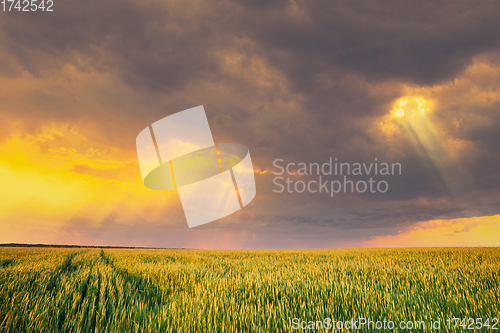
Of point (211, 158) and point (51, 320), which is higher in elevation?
point (211, 158)

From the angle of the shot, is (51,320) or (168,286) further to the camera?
(168,286)

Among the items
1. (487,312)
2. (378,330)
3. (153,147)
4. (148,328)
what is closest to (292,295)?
(378,330)

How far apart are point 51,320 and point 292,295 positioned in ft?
10.6

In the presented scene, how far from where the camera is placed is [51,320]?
2777 mm

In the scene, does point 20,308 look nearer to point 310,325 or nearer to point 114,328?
point 114,328

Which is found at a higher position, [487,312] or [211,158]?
[211,158]

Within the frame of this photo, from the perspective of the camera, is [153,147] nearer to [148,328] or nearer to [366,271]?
[148,328]

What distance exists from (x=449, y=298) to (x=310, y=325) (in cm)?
253

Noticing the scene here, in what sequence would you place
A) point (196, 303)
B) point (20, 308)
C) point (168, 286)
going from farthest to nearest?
point (168, 286)
point (196, 303)
point (20, 308)

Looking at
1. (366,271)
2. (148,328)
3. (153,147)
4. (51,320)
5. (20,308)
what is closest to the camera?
(148,328)

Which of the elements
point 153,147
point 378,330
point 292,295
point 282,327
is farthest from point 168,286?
point 153,147

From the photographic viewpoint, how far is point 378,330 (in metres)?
2.63

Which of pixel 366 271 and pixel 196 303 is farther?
pixel 366 271

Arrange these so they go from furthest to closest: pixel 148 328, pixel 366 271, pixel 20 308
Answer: pixel 366 271
pixel 20 308
pixel 148 328
